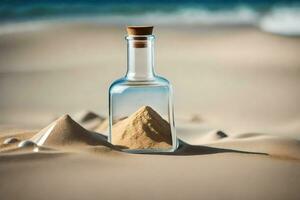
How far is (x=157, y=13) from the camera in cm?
122

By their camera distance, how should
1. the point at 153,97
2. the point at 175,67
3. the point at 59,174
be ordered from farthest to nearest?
the point at 175,67, the point at 153,97, the point at 59,174

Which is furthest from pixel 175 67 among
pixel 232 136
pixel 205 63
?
pixel 232 136

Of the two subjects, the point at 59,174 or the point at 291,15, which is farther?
the point at 291,15

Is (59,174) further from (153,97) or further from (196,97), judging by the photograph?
(196,97)

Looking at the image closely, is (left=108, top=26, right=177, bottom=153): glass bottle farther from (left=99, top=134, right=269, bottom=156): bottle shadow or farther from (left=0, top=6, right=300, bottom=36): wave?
(left=0, top=6, right=300, bottom=36): wave

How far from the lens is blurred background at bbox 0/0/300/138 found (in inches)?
47.9

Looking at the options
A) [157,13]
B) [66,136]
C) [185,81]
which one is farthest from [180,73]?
[66,136]

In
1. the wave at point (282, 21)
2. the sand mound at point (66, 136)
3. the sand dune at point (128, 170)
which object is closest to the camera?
the sand dune at point (128, 170)

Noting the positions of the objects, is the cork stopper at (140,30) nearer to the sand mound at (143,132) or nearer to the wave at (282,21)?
the sand mound at (143,132)

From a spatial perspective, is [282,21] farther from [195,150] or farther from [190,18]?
[195,150]

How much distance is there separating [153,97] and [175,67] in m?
0.13

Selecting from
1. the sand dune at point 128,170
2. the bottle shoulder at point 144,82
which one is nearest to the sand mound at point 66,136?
the sand dune at point 128,170

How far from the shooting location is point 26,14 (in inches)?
47.9

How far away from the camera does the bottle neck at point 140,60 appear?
1.11 m
